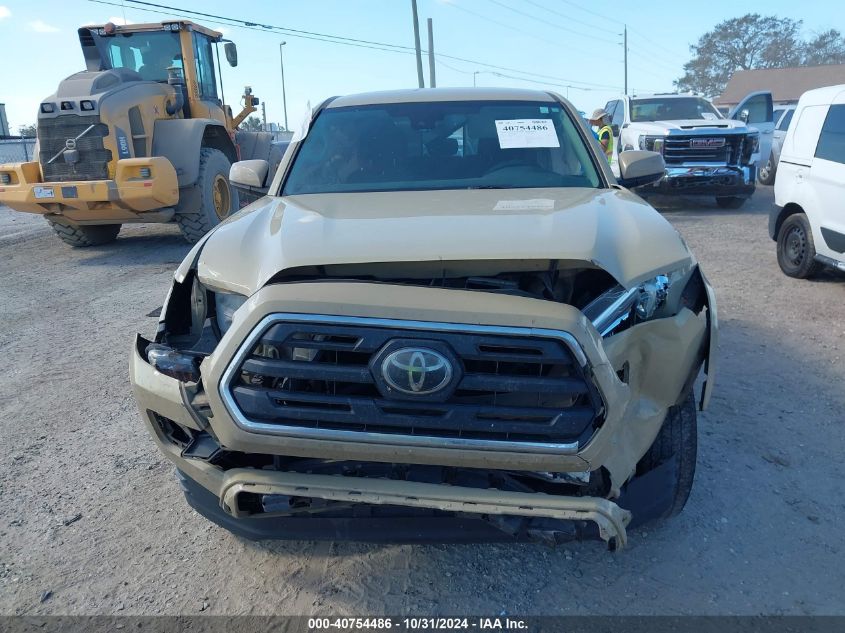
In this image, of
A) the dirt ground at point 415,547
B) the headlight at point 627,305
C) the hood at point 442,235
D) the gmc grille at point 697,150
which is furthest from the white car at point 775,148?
the headlight at point 627,305

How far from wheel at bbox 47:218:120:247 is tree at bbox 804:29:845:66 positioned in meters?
79.6

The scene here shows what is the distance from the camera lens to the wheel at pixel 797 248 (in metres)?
6.63

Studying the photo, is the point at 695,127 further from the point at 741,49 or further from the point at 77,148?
the point at 741,49

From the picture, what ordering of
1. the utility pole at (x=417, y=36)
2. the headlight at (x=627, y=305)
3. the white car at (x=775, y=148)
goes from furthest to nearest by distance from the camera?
1. the utility pole at (x=417, y=36)
2. the white car at (x=775, y=148)
3. the headlight at (x=627, y=305)

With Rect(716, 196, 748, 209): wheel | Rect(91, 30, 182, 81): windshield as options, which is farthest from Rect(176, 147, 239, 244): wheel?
Rect(716, 196, 748, 209): wheel

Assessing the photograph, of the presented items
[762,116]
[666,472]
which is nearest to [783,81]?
[762,116]

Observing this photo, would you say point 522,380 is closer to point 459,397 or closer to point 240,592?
point 459,397

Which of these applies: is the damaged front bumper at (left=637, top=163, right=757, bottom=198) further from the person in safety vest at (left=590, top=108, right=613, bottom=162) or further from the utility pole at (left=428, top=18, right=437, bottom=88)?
the utility pole at (left=428, top=18, right=437, bottom=88)

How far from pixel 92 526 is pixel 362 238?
5.96 feet

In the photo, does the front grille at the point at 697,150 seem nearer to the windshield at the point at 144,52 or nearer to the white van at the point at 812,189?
the white van at the point at 812,189

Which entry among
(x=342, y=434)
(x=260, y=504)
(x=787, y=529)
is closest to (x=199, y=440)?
(x=260, y=504)

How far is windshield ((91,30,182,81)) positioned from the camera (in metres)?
9.98

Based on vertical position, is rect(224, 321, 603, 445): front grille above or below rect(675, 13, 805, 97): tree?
below

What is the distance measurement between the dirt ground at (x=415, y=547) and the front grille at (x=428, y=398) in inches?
32.8
